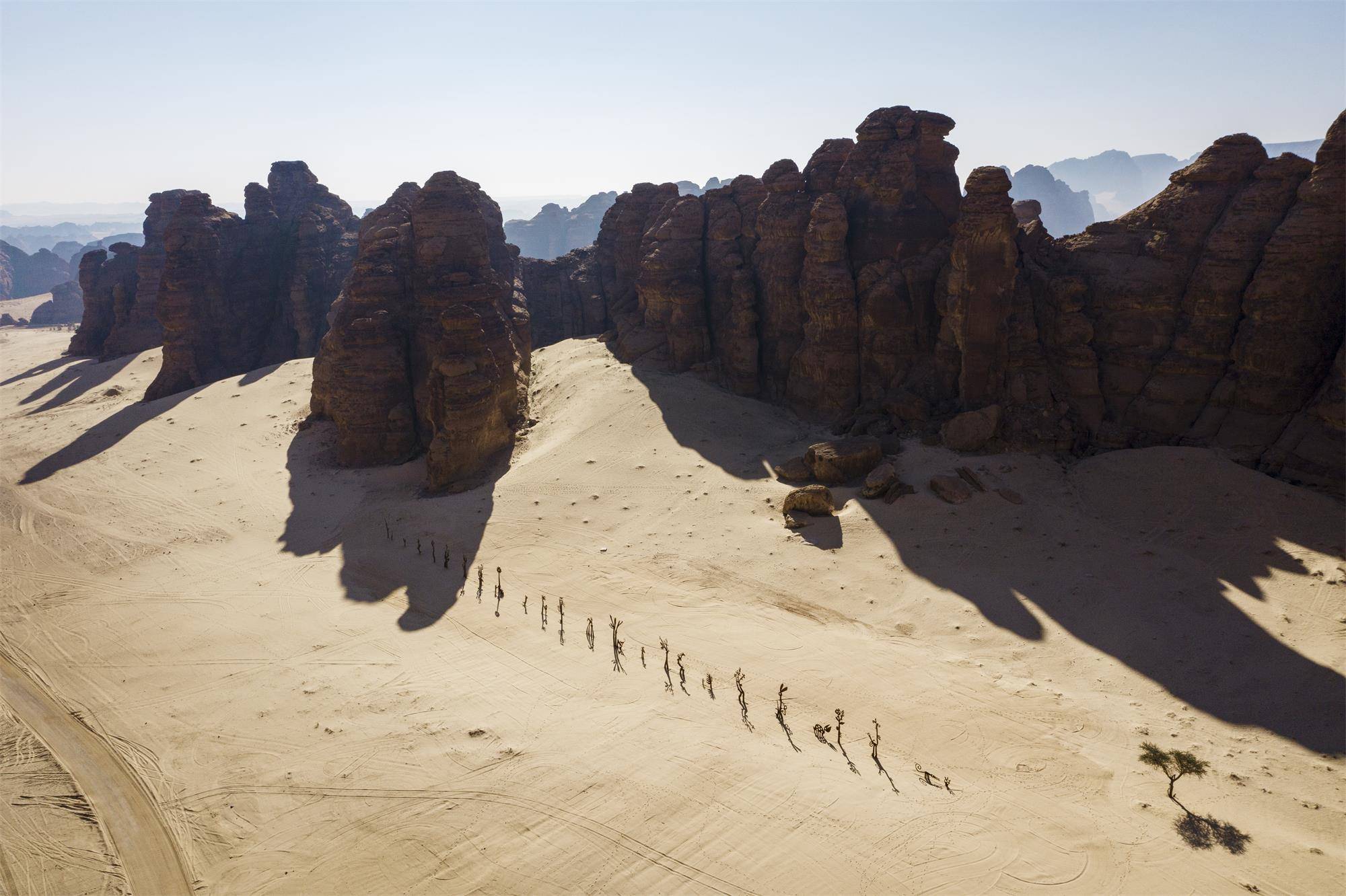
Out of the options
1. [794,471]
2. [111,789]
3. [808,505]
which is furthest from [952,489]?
[111,789]

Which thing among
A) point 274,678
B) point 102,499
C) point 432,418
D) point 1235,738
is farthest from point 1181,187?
point 102,499

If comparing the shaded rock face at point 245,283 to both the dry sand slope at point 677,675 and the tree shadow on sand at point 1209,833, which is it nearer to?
the dry sand slope at point 677,675

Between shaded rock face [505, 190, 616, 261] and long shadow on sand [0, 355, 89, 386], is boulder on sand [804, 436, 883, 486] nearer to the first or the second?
long shadow on sand [0, 355, 89, 386]

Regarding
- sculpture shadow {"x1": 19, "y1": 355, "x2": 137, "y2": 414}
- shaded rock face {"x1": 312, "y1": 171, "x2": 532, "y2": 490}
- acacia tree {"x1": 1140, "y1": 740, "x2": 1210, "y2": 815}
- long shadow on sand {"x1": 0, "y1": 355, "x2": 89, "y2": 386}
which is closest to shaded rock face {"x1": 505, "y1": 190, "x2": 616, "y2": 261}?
long shadow on sand {"x1": 0, "y1": 355, "x2": 89, "y2": 386}

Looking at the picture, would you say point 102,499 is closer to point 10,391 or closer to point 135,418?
point 135,418

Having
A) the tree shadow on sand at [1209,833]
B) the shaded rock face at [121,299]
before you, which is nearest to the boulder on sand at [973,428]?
the tree shadow on sand at [1209,833]

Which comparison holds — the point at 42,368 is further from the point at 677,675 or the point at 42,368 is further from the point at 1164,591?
the point at 1164,591

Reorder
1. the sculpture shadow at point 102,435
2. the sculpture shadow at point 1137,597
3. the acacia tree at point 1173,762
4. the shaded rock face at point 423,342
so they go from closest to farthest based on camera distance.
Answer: the acacia tree at point 1173,762 → the sculpture shadow at point 1137,597 → the shaded rock face at point 423,342 → the sculpture shadow at point 102,435
